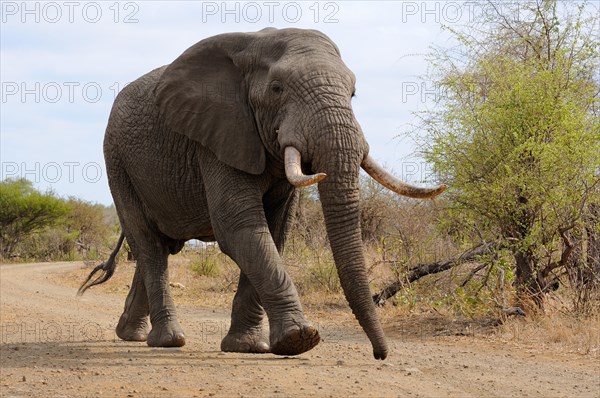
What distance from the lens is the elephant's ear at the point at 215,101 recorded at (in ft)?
26.0

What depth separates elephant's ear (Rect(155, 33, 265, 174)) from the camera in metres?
7.94

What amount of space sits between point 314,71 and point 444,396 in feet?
8.54

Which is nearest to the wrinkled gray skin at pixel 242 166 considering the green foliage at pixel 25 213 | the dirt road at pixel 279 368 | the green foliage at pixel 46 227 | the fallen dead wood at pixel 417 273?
the dirt road at pixel 279 368

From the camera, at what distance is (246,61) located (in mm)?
8141

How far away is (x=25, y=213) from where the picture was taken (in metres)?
36.8

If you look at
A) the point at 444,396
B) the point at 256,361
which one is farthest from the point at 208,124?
the point at 444,396

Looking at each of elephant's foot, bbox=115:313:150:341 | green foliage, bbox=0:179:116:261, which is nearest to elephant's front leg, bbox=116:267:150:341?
elephant's foot, bbox=115:313:150:341

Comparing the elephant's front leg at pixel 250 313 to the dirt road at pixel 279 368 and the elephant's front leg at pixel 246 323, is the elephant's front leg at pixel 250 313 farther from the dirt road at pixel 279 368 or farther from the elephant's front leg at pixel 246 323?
the dirt road at pixel 279 368

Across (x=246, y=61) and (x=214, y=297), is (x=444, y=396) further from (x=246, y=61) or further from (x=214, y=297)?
(x=214, y=297)

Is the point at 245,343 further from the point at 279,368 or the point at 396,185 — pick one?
the point at 396,185

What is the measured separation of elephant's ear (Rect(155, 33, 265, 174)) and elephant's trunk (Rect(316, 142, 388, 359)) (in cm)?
89

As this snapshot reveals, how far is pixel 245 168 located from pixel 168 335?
2121mm

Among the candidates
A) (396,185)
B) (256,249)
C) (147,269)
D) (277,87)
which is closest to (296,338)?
(256,249)

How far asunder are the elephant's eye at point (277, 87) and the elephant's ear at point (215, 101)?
0.43 metres
